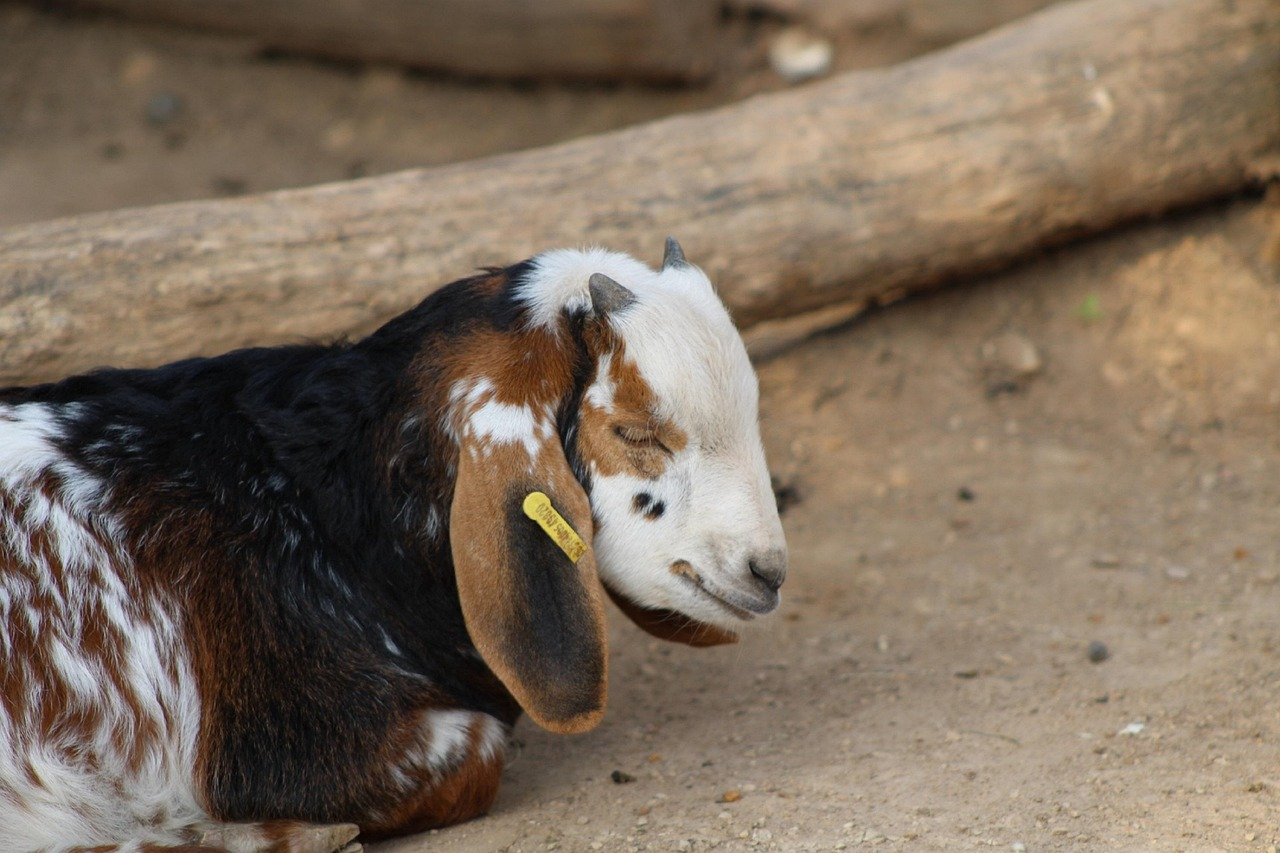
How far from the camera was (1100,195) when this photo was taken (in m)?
5.56

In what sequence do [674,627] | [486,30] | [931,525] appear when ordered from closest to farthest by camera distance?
1. [674,627]
2. [931,525]
3. [486,30]

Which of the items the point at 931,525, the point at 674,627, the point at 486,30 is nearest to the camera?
the point at 674,627

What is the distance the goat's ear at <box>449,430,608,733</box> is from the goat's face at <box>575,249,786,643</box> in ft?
0.46

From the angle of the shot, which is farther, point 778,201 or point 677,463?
point 778,201

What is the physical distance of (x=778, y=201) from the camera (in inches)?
200

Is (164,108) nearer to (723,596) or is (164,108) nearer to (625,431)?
(625,431)

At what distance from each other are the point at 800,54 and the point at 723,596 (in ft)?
17.1

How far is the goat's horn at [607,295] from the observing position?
3.02 meters

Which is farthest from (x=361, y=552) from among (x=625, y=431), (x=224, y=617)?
(x=625, y=431)

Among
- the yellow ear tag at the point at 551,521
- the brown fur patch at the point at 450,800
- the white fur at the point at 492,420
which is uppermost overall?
the white fur at the point at 492,420

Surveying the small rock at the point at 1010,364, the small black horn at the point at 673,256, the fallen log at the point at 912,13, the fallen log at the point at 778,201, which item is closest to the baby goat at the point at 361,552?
the small black horn at the point at 673,256

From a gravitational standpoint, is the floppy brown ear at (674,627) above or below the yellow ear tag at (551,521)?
below

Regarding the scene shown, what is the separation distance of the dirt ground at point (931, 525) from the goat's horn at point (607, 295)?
4.07 feet

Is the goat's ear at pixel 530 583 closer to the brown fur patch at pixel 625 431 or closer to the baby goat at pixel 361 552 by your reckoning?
the baby goat at pixel 361 552
